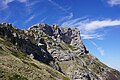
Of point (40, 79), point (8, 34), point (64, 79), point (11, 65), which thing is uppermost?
point (8, 34)

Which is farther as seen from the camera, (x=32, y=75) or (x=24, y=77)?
(x=32, y=75)

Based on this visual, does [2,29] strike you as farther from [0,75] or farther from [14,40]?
[0,75]

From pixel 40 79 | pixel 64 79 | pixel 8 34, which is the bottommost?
pixel 64 79

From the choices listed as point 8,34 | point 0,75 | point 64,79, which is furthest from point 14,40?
point 0,75

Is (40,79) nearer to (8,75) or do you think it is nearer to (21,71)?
(21,71)

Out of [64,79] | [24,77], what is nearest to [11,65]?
[24,77]

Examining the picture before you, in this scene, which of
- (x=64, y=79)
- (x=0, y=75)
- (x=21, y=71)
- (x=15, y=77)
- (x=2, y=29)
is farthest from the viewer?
(x=2, y=29)

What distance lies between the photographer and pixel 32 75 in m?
63.6

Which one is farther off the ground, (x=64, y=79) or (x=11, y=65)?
(x=11, y=65)

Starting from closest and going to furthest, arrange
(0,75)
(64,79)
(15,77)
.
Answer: (0,75) → (15,77) → (64,79)

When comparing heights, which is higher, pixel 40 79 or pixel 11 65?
pixel 11 65

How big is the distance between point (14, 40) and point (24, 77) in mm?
132401

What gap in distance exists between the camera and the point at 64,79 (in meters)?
110

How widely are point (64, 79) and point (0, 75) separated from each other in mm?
62240
